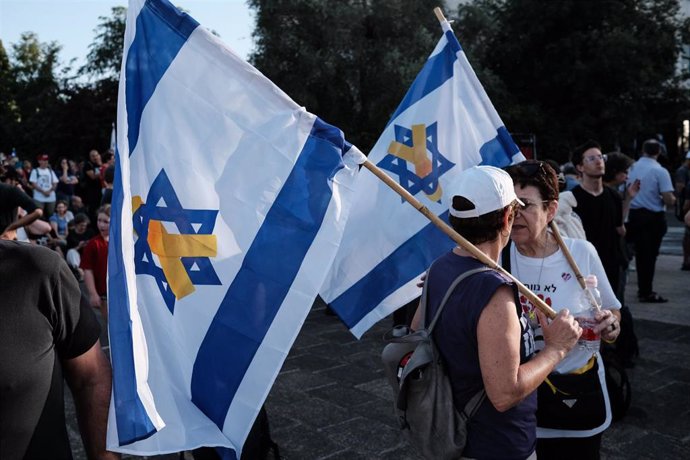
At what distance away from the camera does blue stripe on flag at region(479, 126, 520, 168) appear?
344cm

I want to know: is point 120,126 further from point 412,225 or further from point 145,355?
point 412,225

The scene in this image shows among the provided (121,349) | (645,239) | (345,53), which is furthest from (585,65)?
(121,349)

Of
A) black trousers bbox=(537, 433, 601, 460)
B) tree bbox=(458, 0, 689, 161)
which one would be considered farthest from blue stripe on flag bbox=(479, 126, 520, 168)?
tree bbox=(458, 0, 689, 161)

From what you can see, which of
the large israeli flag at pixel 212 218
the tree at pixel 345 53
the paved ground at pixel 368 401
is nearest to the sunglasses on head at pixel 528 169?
the large israeli flag at pixel 212 218

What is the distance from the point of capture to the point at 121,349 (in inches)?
76.9

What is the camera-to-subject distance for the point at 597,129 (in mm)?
23984

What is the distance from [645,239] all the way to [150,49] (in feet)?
23.1

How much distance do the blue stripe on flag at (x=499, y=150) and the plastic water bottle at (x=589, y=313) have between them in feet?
3.29

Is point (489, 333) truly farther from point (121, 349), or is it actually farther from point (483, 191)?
point (121, 349)

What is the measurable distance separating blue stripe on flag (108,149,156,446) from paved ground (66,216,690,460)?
2.15 meters

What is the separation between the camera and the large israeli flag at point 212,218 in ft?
7.06

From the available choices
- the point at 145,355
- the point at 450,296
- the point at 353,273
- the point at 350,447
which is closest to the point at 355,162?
the point at 450,296

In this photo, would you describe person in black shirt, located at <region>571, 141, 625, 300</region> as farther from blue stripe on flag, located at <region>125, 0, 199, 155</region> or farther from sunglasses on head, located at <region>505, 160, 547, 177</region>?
blue stripe on flag, located at <region>125, 0, 199, 155</region>

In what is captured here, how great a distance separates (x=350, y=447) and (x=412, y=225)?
54.1 inches
